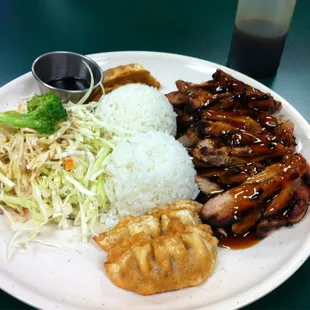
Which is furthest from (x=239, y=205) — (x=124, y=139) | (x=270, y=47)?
(x=270, y=47)

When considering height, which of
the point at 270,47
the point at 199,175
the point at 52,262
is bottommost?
the point at 52,262

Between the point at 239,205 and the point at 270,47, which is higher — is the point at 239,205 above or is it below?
below

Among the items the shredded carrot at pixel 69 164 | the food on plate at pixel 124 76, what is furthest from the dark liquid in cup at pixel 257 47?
the shredded carrot at pixel 69 164

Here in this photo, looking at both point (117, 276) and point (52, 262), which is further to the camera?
point (52, 262)

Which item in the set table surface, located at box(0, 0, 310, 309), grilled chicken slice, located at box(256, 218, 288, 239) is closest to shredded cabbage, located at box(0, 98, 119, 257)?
grilled chicken slice, located at box(256, 218, 288, 239)

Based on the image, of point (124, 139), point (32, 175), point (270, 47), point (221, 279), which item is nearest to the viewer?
point (221, 279)

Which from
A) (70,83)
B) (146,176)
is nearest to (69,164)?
(146,176)

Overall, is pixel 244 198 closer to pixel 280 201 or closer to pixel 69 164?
pixel 280 201

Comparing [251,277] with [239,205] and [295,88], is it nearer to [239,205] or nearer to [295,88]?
[239,205]
